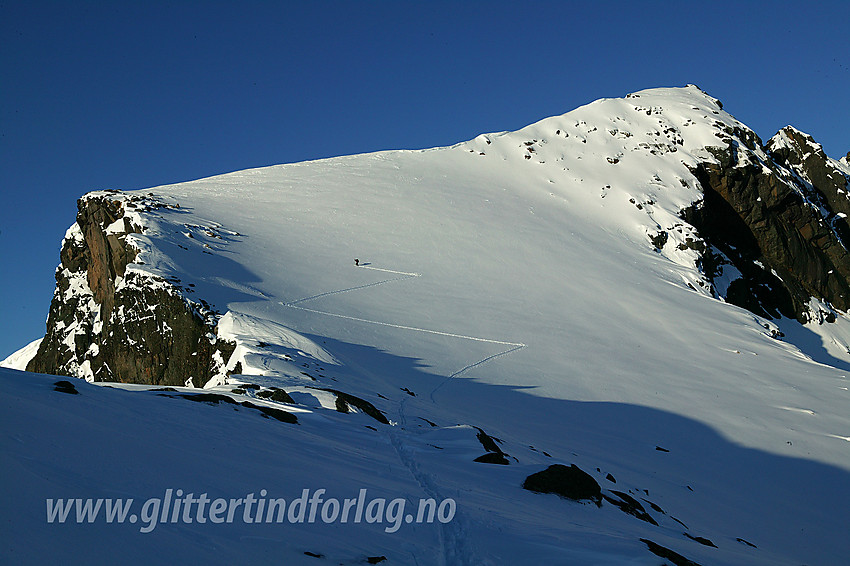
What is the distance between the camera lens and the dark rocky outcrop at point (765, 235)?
58094mm

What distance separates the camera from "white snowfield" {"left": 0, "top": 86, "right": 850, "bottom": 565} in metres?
6.84

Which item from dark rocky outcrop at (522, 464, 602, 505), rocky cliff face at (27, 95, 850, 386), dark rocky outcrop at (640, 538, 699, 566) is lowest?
dark rocky outcrop at (640, 538, 699, 566)

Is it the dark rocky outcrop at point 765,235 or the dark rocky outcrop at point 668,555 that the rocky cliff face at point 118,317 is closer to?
the dark rocky outcrop at point 668,555

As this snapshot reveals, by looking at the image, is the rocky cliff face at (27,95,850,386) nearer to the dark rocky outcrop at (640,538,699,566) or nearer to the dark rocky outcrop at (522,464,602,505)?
the dark rocky outcrop at (522,464,602,505)

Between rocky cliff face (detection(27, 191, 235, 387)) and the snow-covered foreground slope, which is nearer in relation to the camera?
the snow-covered foreground slope

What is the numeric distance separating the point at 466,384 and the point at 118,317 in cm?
1713

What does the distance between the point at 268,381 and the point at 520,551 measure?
10.3m

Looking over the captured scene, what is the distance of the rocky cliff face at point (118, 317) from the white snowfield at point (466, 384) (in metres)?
0.96

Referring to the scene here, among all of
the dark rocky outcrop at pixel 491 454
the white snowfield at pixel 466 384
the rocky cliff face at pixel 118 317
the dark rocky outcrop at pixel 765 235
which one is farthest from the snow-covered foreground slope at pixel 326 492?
the dark rocky outcrop at pixel 765 235

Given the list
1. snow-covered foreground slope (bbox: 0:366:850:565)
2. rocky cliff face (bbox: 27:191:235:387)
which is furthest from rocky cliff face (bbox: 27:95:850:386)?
snow-covered foreground slope (bbox: 0:366:850:565)

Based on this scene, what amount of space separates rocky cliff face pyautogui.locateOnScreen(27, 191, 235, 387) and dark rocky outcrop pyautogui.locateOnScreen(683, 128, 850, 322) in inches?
1850

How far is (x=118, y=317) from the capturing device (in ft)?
90.5

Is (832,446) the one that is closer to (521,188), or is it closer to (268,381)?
(268,381)

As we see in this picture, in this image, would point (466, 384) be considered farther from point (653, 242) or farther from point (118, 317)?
point (653, 242)
